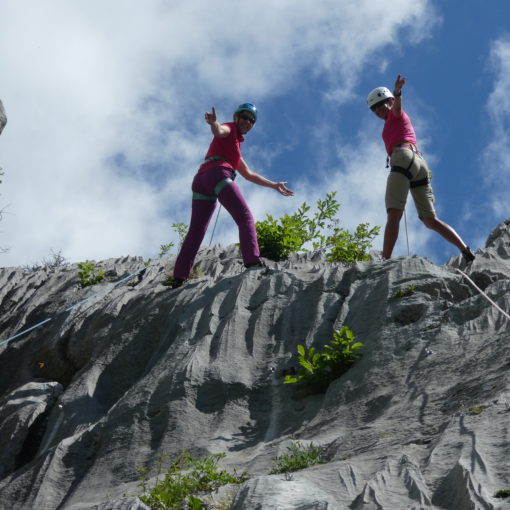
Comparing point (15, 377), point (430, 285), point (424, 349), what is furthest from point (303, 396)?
point (15, 377)

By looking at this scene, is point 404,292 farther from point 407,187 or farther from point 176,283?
point 176,283

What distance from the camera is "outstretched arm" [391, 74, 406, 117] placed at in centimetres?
1052

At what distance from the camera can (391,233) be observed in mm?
10664

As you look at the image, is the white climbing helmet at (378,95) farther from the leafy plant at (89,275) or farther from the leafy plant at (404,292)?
the leafy plant at (89,275)

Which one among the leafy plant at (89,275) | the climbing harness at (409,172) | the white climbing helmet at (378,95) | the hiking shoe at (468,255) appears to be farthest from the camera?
the leafy plant at (89,275)

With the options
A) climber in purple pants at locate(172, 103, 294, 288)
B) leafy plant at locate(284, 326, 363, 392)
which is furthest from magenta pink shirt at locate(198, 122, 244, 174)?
leafy plant at locate(284, 326, 363, 392)

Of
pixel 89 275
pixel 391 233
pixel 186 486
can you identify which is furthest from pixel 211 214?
pixel 186 486

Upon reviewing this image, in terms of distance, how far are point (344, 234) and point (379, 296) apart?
5340 mm

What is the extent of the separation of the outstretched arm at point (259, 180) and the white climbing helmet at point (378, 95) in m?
1.81

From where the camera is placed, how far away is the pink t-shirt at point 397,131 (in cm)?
1105

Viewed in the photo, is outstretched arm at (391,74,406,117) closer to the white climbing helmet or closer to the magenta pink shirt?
the white climbing helmet

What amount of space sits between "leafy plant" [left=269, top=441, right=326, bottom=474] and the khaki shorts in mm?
5115

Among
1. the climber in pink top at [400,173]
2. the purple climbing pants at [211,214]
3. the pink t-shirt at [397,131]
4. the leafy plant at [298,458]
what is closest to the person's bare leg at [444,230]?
the climber in pink top at [400,173]

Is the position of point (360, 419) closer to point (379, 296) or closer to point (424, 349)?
point (424, 349)
